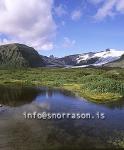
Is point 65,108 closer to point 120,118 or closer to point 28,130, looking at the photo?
point 120,118

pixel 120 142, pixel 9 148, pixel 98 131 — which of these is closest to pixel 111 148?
pixel 120 142

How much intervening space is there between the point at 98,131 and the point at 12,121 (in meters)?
12.1

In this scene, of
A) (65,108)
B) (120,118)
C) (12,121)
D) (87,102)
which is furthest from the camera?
(87,102)

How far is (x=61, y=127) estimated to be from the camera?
126 feet

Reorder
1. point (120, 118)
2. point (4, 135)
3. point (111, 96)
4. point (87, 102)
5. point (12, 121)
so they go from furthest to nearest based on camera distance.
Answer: point (111, 96), point (87, 102), point (120, 118), point (12, 121), point (4, 135)

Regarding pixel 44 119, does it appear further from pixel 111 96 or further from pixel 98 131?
pixel 111 96

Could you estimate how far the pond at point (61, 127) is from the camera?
31297 millimetres

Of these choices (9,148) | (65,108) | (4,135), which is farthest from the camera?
(65,108)

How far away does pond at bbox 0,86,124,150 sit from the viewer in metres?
31.3

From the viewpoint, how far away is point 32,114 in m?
46.8

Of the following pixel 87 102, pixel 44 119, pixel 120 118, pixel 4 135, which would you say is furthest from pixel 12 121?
pixel 87 102

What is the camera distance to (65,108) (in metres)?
53.2

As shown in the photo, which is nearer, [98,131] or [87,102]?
[98,131]

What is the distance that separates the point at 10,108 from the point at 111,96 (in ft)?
83.4
